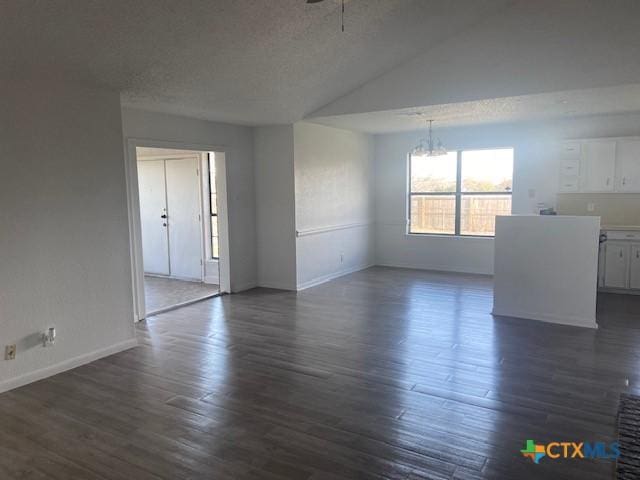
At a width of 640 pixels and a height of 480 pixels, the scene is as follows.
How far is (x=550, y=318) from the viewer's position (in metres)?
5.24

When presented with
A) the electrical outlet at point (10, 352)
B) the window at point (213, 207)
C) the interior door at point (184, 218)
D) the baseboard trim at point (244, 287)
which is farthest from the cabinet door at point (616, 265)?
the electrical outlet at point (10, 352)

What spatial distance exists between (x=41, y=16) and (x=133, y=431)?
2.62 m

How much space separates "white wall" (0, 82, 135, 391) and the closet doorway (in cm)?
252

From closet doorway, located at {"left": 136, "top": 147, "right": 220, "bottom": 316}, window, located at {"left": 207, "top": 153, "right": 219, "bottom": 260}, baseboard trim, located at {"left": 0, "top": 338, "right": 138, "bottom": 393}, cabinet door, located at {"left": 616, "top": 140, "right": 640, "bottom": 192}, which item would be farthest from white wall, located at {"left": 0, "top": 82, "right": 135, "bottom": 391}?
cabinet door, located at {"left": 616, "top": 140, "right": 640, "bottom": 192}

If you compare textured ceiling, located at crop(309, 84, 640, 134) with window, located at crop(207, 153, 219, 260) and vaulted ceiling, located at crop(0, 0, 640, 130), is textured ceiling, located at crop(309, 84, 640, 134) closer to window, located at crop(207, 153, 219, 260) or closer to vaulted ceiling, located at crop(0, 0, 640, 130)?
vaulted ceiling, located at crop(0, 0, 640, 130)

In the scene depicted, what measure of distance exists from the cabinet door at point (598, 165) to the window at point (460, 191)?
111 centimetres

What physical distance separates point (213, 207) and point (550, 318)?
484cm

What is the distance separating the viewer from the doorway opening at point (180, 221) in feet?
23.7

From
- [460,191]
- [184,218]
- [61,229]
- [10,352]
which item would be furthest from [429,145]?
[10,352]

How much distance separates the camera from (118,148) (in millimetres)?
4324

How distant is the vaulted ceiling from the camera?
3299mm

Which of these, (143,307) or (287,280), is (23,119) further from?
(287,280)

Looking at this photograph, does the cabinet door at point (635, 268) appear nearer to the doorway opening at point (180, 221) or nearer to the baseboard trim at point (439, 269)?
the baseboard trim at point (439, 269)

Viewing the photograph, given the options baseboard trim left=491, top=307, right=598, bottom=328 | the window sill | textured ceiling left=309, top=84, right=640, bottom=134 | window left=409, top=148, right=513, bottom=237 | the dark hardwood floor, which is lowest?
the dark hardwood floor
